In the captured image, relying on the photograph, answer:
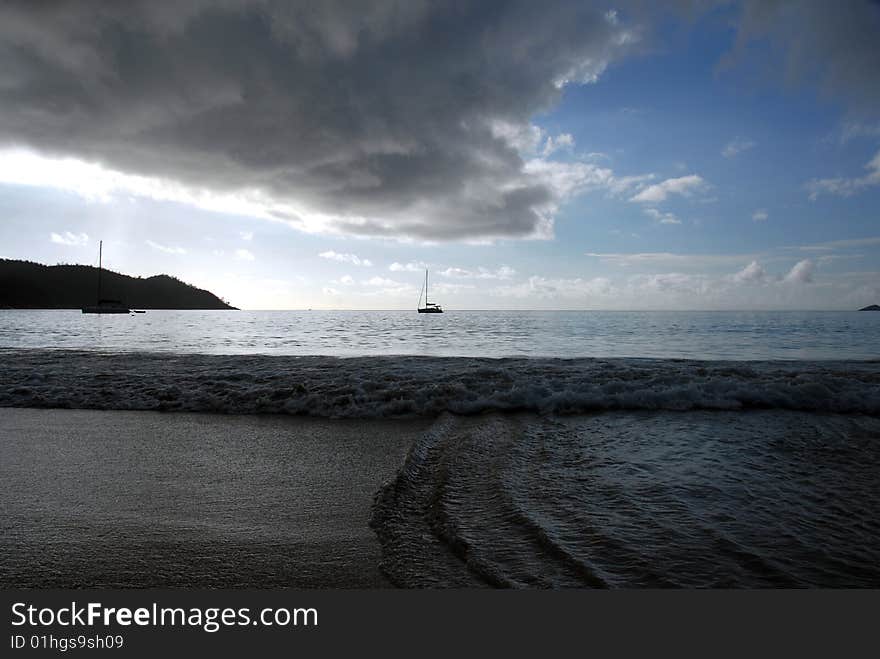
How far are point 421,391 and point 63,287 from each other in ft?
693

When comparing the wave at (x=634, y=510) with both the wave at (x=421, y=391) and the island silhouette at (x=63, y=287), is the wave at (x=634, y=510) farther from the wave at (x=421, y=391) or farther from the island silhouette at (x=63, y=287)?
the island silhouette at (x=63, y=287)

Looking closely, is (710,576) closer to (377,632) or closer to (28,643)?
(377,632)

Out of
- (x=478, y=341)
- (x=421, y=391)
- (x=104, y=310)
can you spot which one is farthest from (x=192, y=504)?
(x=104, y=310)

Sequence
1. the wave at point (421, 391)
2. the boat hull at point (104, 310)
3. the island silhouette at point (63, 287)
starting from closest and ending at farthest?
the wave at point (421, 391) < the boat hull at point (104, 310) < the island silhouette at point (63, 287)

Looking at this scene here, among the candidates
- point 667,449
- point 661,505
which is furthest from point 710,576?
point 667,449

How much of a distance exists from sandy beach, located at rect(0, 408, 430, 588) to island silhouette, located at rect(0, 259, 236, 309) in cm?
19468

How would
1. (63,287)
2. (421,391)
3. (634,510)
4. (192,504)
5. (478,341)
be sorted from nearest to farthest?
(634,510), (192,504), (421,391), (478,341), (63,287)

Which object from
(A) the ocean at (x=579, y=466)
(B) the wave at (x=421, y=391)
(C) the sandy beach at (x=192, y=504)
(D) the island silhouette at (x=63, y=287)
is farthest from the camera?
(D) the island silhouette at (x=63, y=287)

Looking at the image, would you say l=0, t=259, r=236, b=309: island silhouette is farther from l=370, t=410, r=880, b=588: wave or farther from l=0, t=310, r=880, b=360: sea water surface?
l=370, t=410, r=880, b=588: wave

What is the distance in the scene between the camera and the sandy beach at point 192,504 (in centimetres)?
295

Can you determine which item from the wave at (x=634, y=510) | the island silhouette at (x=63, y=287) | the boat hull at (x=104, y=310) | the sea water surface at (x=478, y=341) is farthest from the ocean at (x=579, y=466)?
the island silhouette at (x=63, y=287)

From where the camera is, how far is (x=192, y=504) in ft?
13.6

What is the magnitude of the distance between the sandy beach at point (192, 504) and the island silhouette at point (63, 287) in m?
195

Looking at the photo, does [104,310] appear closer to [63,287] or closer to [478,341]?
[63,287]
